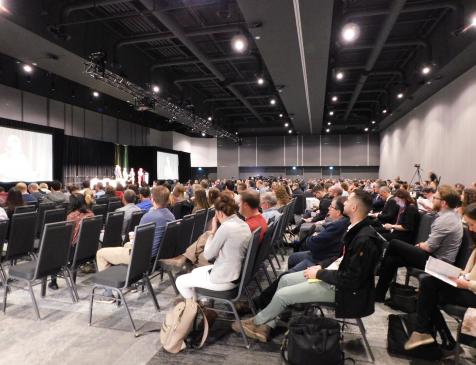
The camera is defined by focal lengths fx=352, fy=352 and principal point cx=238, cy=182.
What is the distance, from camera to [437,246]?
3465mm

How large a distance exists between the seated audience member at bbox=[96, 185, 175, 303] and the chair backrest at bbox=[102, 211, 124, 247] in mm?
517

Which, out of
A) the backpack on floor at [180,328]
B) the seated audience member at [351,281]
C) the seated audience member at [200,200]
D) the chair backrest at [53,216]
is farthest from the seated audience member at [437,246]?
the chair backrest at [53,216]

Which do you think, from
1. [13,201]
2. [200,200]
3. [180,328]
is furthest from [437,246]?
[13,201]

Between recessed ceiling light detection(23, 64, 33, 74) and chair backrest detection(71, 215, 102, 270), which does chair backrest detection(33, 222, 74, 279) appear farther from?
recessed ceiling light detection(23, 64, 33, 74)

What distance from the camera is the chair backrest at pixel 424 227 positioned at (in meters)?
4.11

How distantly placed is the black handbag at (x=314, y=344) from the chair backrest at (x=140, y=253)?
1448 mm

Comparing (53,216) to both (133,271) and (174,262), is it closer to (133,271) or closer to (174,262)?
(174,262)

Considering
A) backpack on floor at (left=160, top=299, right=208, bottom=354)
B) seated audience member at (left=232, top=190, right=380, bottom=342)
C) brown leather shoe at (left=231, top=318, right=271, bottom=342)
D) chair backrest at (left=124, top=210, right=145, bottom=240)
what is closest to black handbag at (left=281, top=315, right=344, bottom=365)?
seated audience member at (left=232, top=190, right=380, bottom=342)

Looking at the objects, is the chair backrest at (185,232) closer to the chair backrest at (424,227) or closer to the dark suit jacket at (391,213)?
the chair backrest at (424,227)

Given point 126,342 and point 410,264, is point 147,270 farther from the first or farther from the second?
point 410,264

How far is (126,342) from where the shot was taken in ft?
9.53

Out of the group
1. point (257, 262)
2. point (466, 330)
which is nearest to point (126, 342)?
point (257, 262)

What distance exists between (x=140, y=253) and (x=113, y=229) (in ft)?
4.50

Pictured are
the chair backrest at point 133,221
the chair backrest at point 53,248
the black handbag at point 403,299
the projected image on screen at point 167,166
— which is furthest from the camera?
the projected image on screen at point 167,166
